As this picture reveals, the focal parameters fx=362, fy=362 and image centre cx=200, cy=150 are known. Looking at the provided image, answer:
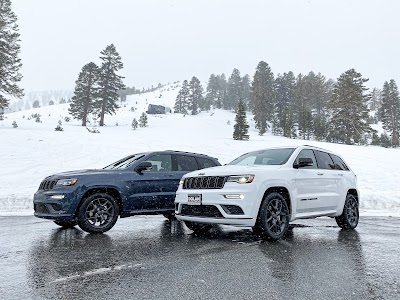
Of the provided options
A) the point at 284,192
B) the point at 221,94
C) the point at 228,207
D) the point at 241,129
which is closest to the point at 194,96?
the point at 221,94

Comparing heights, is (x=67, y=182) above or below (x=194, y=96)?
below

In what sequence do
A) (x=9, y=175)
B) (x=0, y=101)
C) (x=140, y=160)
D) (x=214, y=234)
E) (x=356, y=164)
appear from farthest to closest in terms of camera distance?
(x=0, y=101)
(x=356, y=164)
(x=9, y=175)
(x=140, y=160)
(x=214, y=234)

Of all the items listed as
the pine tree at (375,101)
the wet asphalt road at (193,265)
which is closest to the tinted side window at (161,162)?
the wet asphalt road at (193,265)

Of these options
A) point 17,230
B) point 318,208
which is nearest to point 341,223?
point 318,208

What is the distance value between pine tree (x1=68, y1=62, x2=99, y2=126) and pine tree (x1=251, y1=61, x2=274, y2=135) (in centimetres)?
3529

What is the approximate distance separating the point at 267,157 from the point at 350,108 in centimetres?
5815

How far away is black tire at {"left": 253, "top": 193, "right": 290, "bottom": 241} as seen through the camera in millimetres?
6414

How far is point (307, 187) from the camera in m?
7.39

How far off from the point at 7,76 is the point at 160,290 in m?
40.0

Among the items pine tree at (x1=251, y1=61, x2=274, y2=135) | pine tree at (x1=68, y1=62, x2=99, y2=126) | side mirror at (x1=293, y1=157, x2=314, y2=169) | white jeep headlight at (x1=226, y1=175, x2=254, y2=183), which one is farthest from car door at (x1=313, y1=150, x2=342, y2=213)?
pine tree at (x1=251, y1=61, x2=274, y2=135)

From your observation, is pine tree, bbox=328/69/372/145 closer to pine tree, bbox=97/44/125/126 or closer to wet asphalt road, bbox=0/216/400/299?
pine tree, bbox=97/44/125/126

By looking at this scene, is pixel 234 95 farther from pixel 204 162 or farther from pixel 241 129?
pixel 204 162

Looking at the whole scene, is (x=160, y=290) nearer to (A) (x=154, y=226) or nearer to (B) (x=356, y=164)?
(A) (x=154, y=226)

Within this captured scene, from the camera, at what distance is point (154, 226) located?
852cm
